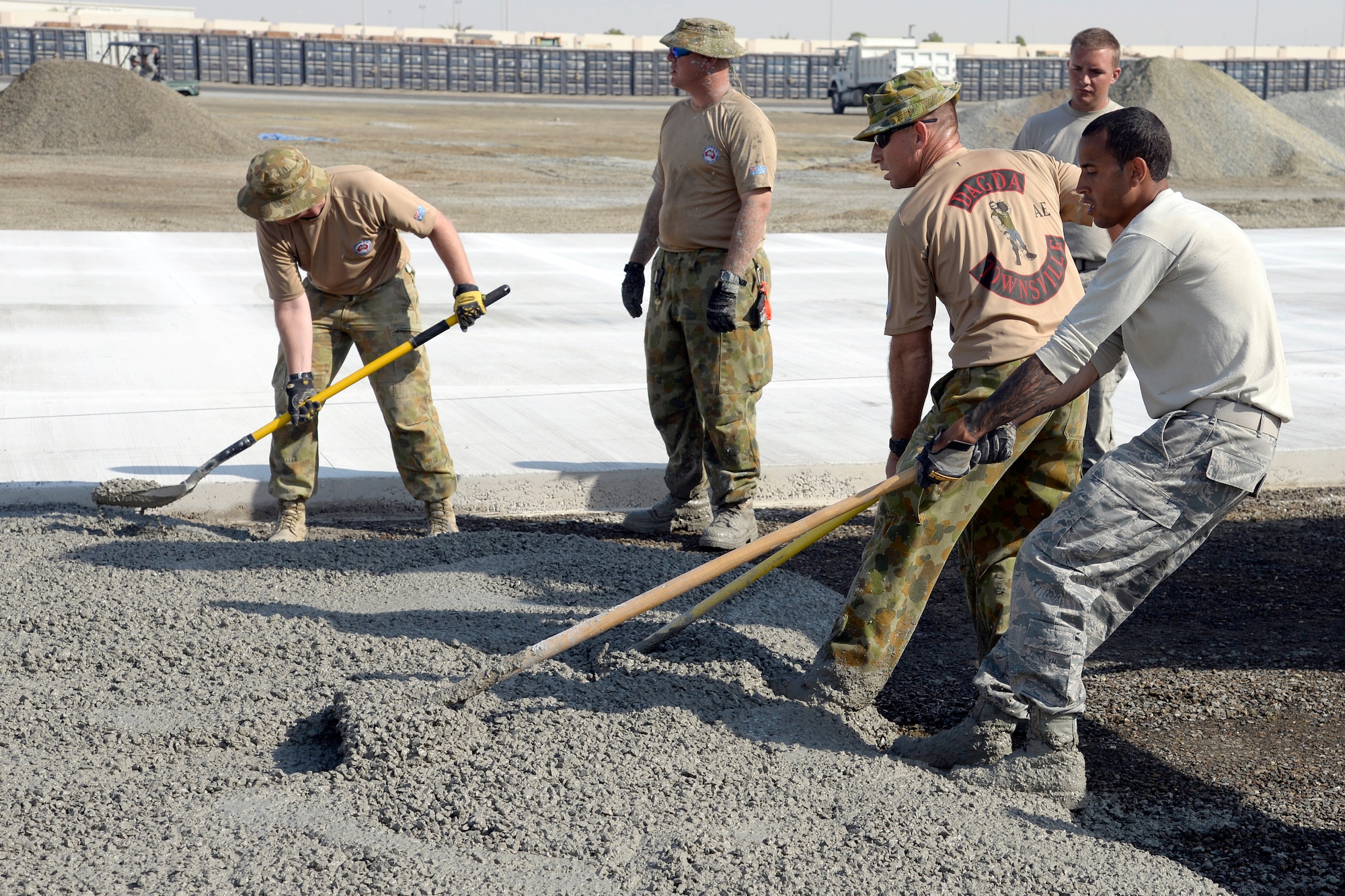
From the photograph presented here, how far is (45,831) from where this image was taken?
2.90m

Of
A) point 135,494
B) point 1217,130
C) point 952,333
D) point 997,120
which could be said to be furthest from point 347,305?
point 997,120

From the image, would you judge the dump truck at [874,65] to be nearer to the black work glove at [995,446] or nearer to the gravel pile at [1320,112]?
the gravel pile at [1320,112]

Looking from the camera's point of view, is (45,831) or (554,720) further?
(554,720)

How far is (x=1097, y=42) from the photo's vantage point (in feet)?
17.9

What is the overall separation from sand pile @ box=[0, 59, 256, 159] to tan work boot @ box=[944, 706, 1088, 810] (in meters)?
25.1

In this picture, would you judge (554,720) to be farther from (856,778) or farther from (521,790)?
(856,778)

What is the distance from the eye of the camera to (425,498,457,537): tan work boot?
17.6 feet

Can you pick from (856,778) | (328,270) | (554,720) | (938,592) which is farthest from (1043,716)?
(328,270)

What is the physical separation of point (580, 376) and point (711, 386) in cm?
270

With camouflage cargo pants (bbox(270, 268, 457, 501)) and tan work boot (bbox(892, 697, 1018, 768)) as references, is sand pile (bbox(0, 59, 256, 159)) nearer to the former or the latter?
camouflage cargo pants (bbox(270, 268, 457, 501))

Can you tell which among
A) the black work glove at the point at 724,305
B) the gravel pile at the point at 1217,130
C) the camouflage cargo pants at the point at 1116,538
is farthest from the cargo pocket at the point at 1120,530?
the gravel pile at the point at 1217,130

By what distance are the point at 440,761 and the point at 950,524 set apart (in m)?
1.47

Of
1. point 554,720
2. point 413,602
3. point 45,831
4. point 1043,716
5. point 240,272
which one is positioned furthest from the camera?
point 240,272

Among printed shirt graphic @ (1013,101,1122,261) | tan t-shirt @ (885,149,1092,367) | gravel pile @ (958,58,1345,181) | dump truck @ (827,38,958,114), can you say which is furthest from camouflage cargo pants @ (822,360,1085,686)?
dump truck @ (827,38,958,114)
